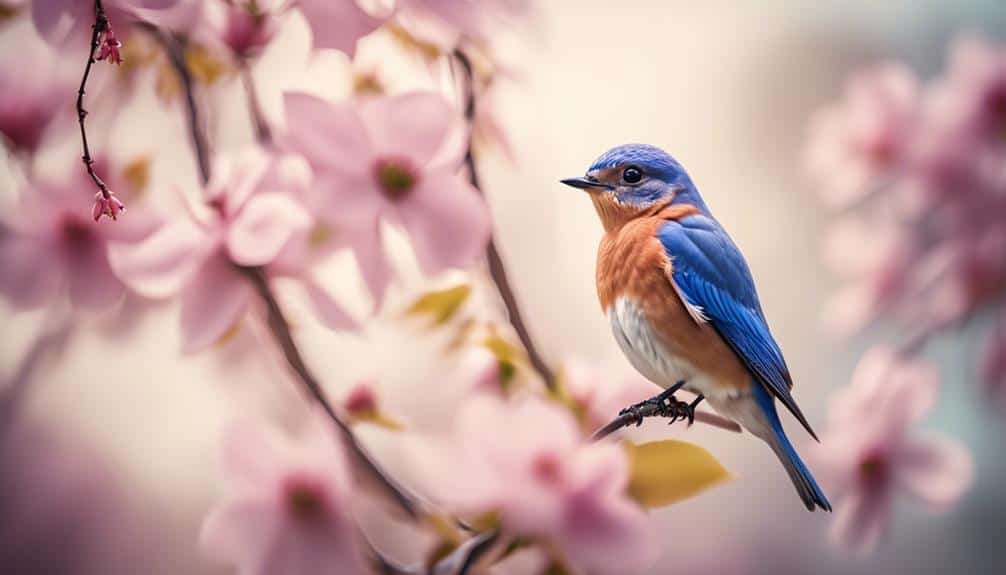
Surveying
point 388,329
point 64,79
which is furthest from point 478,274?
point 64,79

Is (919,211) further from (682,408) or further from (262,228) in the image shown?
(262,228)

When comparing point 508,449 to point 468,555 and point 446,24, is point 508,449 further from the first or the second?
point 446,24

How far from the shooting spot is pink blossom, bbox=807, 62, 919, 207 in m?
0.82

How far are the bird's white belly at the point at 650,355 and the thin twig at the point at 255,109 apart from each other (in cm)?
26

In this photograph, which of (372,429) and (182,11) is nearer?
(182,11)

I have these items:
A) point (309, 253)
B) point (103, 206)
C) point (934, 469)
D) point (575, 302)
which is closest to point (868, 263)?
point (934, 469)

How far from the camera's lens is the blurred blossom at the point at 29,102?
0.53m

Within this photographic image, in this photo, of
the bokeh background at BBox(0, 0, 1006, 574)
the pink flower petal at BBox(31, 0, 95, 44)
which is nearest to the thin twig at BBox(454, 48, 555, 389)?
the bokeh background at BBox(0, 0, 1006, 574)

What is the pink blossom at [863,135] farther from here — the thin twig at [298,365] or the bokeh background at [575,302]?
the thin twig at [298,365]

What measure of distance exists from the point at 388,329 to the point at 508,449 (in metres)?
0.17

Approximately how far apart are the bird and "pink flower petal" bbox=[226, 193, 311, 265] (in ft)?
0.54

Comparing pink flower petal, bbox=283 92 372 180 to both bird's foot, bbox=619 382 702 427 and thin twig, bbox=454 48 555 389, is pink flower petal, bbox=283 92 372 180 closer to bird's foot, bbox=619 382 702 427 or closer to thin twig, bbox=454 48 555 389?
A: thin twig, bbox=454 48 555 389

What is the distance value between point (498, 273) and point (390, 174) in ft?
0.50

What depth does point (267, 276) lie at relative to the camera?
0.49m
